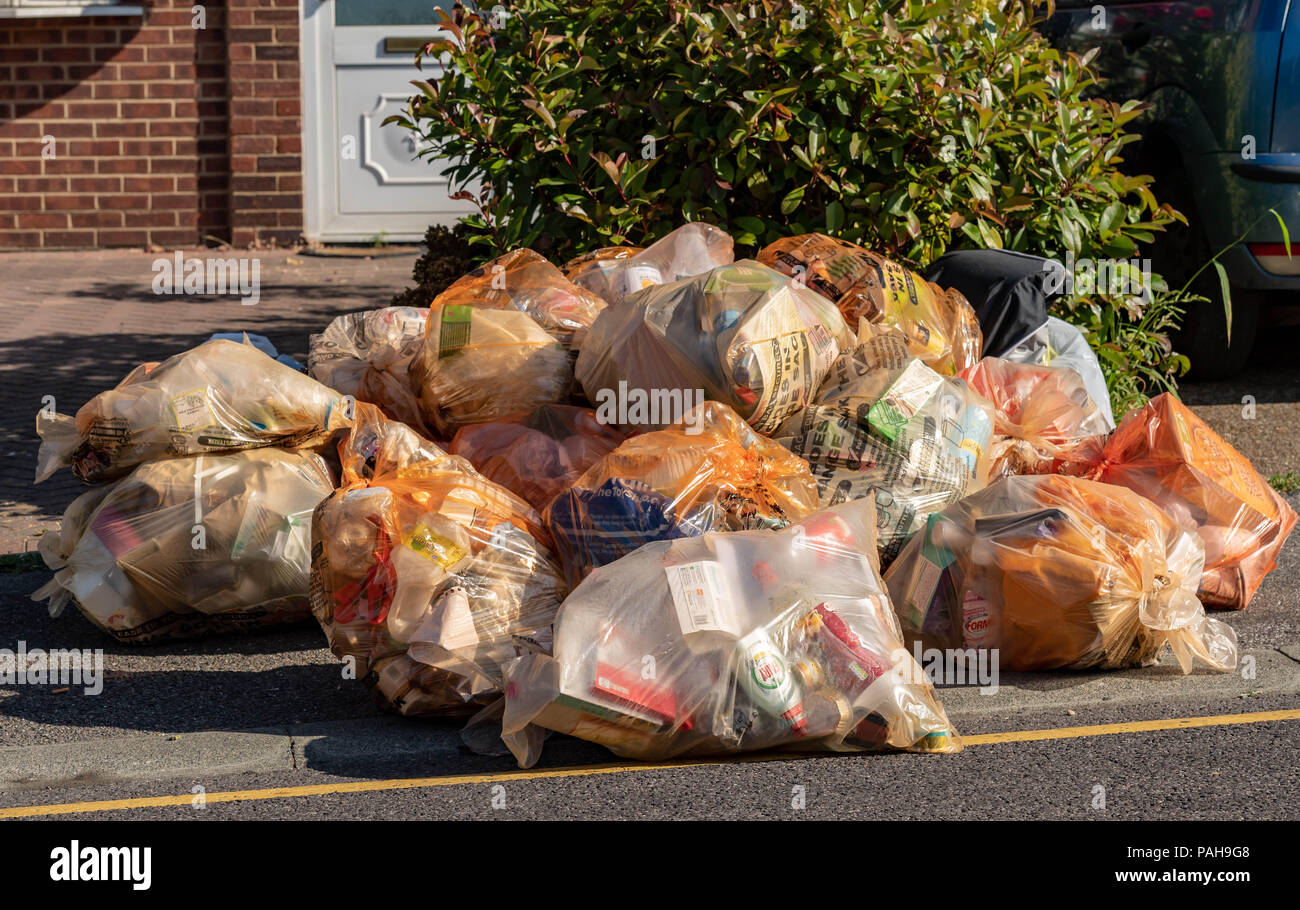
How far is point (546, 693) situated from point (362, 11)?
29.5ft

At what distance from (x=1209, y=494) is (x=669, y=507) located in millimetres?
1822

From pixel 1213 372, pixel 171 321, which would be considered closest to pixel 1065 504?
pixel 1213 372

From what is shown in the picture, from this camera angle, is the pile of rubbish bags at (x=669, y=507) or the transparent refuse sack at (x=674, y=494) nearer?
the pile of rubbish bags at (x=669, y=507)

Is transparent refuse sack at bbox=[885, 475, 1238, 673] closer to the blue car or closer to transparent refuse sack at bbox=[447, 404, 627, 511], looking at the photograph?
transparent refuse sack at bbox=[447, 404, 627, 511]

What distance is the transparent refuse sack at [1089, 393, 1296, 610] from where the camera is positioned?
4.36 m

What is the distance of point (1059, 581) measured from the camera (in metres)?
3.73

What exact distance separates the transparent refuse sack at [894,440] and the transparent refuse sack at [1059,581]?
0.14 m

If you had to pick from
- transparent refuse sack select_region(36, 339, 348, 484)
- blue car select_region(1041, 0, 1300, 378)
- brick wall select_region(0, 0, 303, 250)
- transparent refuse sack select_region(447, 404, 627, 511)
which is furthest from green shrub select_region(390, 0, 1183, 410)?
brick wall select_region(0, 0, 303, 250)

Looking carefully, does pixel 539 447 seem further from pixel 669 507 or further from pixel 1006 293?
pixel 1006 293

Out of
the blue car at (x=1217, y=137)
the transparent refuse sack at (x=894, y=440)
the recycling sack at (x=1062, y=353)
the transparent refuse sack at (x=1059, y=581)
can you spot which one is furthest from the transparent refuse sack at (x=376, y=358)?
the blue car at (x=1217, y=137)

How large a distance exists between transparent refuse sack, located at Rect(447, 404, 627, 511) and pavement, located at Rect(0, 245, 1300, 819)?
0.74m

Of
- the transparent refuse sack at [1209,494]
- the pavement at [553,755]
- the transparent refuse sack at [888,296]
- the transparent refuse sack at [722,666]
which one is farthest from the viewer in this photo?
the transparent refuse sack at [888,296]

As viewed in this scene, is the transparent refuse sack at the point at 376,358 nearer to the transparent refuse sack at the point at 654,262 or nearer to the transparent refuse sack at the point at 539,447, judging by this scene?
the transparent refuse sack at the point at 539,447

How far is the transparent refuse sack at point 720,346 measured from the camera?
4.15m
